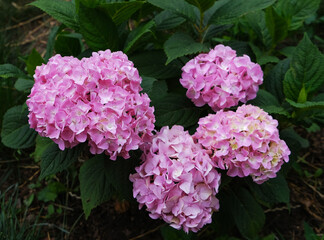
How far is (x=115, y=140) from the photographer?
1.05 m

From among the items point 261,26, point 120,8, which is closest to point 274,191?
point 261,26

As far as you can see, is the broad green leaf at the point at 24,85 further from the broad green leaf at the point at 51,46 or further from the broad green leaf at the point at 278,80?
the broad green leaf at the point at 278,80

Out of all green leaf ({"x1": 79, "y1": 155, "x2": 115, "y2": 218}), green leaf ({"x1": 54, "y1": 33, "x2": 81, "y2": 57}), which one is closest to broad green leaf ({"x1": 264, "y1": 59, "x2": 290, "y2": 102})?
green leaf ({"x1": 79, "y1": 155, "x2": 115, "y2": 218})

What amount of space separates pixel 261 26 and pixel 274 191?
2.65 ft

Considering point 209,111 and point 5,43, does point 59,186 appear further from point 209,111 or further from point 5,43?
point 5,43

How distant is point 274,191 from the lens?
1416mm

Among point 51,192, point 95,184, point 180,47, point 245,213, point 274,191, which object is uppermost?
point 180,47

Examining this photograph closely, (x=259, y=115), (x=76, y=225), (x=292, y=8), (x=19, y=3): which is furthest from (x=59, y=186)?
(x=19, y=3)

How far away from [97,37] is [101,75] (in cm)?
31

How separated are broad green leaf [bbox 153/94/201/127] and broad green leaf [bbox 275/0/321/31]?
2.22 ft

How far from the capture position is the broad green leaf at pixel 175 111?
53.0 inches

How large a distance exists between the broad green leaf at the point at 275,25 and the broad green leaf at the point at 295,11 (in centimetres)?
9

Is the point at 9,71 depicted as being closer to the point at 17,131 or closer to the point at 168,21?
the point at 17,131

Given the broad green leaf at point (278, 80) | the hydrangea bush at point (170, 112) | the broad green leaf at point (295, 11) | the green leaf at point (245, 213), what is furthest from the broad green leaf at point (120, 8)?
the green leaf at point (245, 213)
